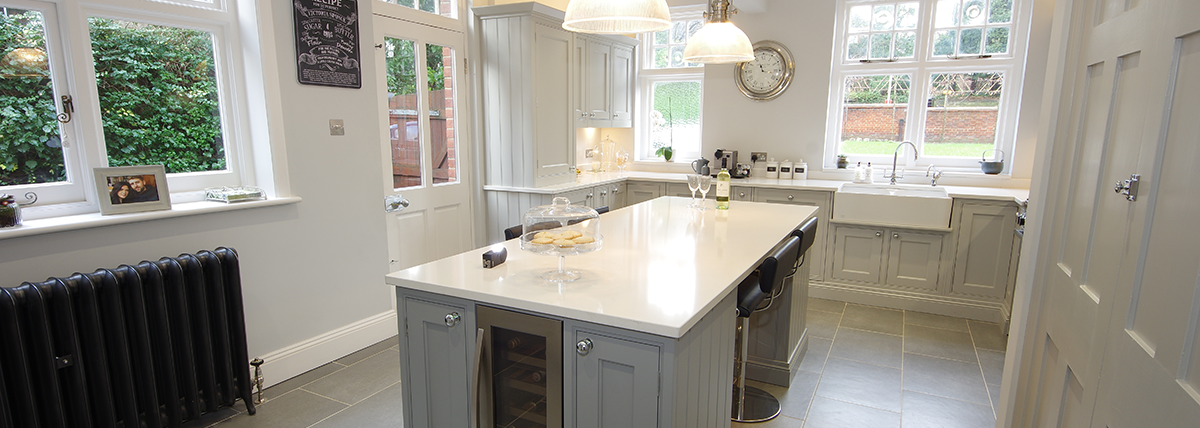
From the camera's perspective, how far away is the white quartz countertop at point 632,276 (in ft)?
5.04

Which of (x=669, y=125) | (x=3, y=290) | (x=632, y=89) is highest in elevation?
(x=632, y=89)

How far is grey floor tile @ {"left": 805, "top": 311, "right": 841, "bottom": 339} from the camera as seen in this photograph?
12.4ft

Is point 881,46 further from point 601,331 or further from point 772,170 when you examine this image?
point 601,331

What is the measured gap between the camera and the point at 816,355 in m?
3.40

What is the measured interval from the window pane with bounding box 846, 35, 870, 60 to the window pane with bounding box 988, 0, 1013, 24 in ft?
2.85

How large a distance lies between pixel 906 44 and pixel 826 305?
7.42 ft

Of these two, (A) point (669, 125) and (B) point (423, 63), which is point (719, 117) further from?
(B) point (423, 63)

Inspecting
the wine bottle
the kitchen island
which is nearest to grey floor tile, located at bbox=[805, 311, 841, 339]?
the wine bottle

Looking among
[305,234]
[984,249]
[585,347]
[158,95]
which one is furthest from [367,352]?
[984,249]

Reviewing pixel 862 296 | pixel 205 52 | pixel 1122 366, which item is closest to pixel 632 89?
pixel 862 296

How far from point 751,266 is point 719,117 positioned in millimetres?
3550

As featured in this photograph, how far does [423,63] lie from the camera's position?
3838 millimetres

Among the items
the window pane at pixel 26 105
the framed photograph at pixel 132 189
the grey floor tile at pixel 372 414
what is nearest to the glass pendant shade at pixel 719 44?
the grey floor tile at pixel 372 414

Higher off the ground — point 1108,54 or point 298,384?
point 1108,54
